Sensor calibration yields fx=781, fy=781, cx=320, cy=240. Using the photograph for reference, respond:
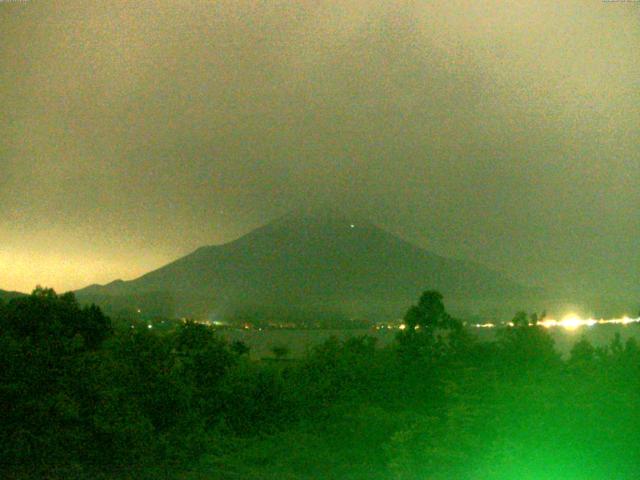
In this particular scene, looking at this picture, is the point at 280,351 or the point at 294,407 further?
the point at 280,351

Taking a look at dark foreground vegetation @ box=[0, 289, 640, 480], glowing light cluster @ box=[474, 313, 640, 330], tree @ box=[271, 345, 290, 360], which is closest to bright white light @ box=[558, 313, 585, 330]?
glowing light cluster @ box=[474, 313, 640, 330]

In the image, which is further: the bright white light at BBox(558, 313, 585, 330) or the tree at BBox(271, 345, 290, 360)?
the tree at BBox(271, 345, 290, 360)

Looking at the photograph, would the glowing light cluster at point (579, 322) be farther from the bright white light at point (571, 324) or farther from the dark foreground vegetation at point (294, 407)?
the dark foreground vegetation at point (294, 407)

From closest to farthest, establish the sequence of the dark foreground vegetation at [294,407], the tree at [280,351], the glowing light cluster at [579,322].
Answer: the dark foreground vegetation at [294,407], the glowing light cluster at [579,322], the tree at [280,351]

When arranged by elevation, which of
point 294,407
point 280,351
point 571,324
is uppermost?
point 571,324

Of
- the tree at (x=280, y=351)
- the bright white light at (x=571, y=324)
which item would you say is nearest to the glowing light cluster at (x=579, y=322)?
the bright white light at (x=571, y=324)

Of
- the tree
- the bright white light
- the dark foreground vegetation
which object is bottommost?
the dark foreground vegetation

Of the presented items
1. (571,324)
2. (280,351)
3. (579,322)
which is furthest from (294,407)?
(579,322)

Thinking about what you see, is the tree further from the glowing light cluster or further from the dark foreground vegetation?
the glowing light cluster

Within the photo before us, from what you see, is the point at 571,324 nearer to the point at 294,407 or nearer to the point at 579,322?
the point at 579,322
